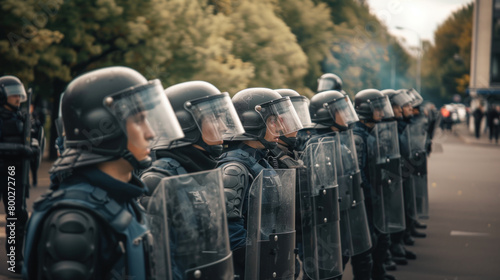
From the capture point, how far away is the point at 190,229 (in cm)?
267

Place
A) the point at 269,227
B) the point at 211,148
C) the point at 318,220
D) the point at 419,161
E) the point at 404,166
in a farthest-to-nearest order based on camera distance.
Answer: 1. the point at 419,161
2. the point at 404,166
3. the point at 318,220
4. the point at 269,227
5. the point at 211,148

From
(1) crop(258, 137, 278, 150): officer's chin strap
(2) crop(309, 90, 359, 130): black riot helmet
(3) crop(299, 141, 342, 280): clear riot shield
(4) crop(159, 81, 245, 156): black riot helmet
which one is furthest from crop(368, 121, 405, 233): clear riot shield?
(4) crop(159, 81, 245, 156): black riot helmet

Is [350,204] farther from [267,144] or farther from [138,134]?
[138,134]

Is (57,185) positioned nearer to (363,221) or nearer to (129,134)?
(129,134)

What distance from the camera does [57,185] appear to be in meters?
2.61

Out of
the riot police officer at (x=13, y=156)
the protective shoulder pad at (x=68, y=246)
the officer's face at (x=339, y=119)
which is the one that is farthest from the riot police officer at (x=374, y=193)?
the protective shoulder pad at (x=68, y=246)

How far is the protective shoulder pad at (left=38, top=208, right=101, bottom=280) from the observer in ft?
7.36

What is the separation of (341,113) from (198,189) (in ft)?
12.9

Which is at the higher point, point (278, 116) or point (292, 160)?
point (278, 116)

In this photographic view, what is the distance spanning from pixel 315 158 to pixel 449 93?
79058mm

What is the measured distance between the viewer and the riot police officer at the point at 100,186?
7.47ft

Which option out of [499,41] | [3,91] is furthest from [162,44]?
[499,41]

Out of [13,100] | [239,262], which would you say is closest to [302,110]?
[239,262]

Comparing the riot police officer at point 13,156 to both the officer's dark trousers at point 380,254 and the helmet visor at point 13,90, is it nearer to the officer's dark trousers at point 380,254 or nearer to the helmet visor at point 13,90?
the helmet visor at point 13,90
